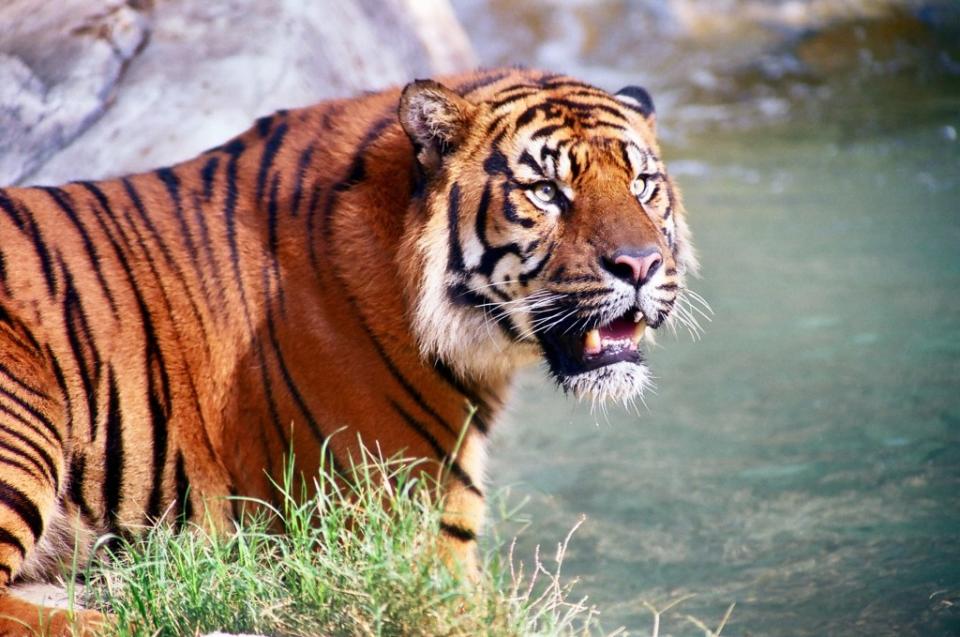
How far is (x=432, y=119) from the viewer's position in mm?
2891

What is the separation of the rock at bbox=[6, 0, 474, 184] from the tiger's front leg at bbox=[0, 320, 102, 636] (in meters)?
1.80

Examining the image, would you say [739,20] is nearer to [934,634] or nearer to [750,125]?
[750,125]

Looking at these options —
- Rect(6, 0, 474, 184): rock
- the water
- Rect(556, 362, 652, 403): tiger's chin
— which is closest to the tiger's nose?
Rect(556, 362, 652, 403): tiger's chin

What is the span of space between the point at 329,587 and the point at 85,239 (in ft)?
3.86

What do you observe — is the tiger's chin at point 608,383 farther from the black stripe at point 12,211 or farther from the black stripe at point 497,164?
the black stripe at point 12,211

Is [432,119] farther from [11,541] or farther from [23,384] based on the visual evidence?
[11,541]

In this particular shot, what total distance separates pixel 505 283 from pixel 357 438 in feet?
1.65

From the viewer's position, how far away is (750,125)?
33.3ft

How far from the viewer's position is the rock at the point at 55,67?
14.9ft

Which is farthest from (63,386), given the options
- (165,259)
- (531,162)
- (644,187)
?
(644,187)

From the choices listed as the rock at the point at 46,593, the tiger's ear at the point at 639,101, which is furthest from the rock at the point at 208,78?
the rock at the point at 46,593

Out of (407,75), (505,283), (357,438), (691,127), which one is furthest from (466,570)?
(691,127)

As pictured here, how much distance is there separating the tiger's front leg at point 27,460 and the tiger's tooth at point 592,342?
3.99 ft

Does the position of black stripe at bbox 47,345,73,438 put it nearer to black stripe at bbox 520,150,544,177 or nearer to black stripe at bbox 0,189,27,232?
black stripe at bbox 0,189,27,232
